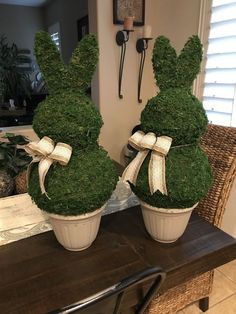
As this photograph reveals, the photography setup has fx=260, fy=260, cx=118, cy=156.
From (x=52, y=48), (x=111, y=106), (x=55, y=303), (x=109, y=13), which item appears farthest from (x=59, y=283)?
(x=109, y=13)

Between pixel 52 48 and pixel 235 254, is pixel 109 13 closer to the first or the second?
pixel 52 48

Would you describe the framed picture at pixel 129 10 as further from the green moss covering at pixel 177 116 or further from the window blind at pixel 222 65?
the green moss covering at pixel 177 116

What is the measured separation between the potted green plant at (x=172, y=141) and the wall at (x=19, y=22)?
17.8 feet

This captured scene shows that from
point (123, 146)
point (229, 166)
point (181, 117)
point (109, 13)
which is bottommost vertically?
point (123, 146)

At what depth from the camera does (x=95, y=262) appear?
813 millimetres

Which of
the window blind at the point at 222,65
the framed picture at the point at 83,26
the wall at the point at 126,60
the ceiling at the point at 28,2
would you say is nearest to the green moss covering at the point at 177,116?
the window blind at the point at 222,65

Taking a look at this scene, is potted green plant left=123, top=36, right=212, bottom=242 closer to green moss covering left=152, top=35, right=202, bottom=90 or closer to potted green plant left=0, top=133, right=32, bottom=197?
green moss covering left=152, top=35, right=202, bottom=90

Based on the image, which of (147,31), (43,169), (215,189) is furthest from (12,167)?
(147,31)

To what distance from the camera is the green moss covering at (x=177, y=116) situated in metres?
0.77

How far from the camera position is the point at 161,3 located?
7.04 ft

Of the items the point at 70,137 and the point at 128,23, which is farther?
the point at 128,23

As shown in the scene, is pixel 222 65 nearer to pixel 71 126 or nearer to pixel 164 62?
pixel 164 62

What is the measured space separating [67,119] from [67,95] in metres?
0.07

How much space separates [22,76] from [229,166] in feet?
14.7
